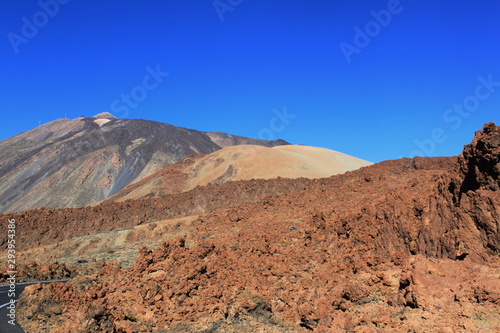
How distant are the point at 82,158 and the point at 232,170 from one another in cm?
4146

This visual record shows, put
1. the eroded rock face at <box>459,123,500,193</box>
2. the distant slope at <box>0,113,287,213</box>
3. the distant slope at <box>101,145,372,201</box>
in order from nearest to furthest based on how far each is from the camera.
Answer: the eroded rock face at <box>459,123,500,193</box>
the distant slope at <box>101,145,372,201</box>
the distant slope at <box>0,113,287,213</box>

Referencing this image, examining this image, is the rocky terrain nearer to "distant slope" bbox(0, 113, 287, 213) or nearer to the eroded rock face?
the eroded rock face

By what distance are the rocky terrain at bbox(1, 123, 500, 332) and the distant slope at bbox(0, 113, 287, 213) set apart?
5772 centimetres

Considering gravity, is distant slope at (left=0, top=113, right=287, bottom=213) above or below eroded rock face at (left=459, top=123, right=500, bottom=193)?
above

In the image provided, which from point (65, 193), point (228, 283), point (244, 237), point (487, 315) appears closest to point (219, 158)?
point (65, 193)

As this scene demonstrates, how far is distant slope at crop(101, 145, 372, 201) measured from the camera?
4712 centimetres

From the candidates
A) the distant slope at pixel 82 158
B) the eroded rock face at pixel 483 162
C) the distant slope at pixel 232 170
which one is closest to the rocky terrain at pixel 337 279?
the eroded rock face at pixel 483 162

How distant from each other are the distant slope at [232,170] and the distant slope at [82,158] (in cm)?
1878

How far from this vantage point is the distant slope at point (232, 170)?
47.1 m

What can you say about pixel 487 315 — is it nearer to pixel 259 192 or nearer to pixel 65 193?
pixel 259 192

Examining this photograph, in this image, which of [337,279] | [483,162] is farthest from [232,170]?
[483,162]

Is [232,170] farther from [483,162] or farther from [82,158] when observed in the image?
[483,162]

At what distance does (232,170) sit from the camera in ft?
162

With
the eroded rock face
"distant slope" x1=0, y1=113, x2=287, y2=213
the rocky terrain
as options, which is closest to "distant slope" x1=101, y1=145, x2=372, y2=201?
"distant slope" x1=0, y1=113, x2=287, y2=213
